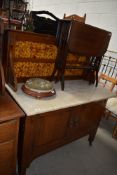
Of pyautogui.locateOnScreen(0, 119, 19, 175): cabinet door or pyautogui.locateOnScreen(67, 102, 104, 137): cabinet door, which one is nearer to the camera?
pyautogui.locateOnScreen(0, 119, 19, 175): cabinet door

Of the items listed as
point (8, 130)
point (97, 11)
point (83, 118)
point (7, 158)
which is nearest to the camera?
point (8, 130)

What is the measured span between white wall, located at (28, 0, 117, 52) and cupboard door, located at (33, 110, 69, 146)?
218 cm

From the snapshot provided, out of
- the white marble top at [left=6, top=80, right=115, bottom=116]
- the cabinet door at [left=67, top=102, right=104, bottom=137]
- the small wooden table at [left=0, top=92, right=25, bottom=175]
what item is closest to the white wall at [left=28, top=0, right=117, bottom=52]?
the white marble top at [left=6, top=80, right=115, bottom=116]

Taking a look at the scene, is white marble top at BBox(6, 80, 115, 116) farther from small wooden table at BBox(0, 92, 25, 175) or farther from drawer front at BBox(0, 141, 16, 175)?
drawer front at BBox(0, 141, 16, 175)

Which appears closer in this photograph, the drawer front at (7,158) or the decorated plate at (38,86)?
the drawer front at (7,158)

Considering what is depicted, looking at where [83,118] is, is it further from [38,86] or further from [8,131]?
[8,131]

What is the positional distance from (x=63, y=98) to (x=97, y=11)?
2.57m

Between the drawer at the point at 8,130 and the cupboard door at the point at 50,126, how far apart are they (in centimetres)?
17

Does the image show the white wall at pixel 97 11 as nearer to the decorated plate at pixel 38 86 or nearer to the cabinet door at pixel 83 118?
the cabinet door at pixel 83 118

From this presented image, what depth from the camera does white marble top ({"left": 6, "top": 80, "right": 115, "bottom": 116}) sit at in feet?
3.88

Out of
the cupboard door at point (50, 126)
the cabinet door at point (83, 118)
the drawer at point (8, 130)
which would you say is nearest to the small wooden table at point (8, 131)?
the drawer at point (8, 130)

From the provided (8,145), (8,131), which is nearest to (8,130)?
(8,131)

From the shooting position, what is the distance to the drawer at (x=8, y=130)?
1051 mm

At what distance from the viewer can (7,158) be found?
120 centimetres
